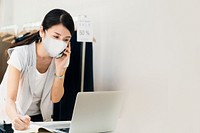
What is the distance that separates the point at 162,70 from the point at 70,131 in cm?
50

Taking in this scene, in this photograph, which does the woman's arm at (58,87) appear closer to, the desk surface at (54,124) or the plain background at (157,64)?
the desk surface at (54,124)

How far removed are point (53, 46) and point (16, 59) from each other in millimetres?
255

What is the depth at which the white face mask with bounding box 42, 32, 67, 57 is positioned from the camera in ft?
4.03

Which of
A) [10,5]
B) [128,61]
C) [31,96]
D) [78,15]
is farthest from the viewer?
[10,5]

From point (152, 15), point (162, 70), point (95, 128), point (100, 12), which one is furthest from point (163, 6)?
point (95, 128)

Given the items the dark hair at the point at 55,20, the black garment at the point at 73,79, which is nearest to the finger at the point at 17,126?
the black garment at the point at 73,79

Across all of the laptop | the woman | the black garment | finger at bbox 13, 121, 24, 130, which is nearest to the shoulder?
the woman

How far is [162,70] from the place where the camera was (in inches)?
29.1

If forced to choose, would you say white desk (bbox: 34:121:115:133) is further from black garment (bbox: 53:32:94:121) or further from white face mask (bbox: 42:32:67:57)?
white face mask (bbox: 42:32:67:57)

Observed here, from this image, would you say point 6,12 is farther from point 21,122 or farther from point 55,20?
point 21,122

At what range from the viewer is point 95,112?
1027mm

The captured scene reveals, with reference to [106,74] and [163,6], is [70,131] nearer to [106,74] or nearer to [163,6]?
[106,74]

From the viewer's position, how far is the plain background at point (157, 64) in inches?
26.9

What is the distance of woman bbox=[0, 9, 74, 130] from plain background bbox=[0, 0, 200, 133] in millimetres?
316
